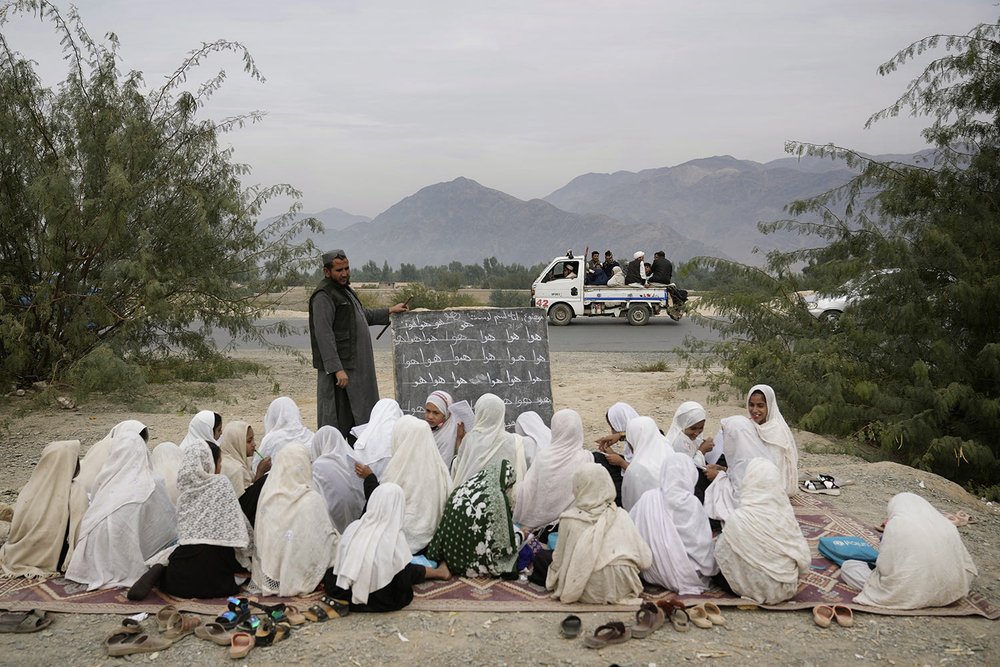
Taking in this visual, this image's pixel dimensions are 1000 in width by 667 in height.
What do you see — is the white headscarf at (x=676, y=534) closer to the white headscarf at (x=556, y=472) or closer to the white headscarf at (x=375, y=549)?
the white headscarf at (x=556, y=472)

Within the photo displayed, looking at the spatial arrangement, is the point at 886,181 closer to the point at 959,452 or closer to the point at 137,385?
the point at 959,452

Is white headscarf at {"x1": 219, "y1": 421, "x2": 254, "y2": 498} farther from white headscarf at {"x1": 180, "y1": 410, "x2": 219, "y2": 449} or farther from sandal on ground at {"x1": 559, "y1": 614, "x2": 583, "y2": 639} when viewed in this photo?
sandal on ground at {"x1": 559, "y1": 614, "x2": 583, "y2": 639}

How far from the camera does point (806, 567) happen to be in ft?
13.8

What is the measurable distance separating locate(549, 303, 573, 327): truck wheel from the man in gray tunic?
1294 cm

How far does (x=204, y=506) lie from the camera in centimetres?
421

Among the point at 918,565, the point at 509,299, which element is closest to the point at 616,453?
the point at 918,565

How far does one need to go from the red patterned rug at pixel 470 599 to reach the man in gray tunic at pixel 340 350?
80.8 inches

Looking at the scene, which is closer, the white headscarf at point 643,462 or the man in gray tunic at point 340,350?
the white headscarf at point 643,462

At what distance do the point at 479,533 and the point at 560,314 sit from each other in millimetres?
14764

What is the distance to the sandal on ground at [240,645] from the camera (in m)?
3.60

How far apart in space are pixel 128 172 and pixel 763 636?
8.37 m

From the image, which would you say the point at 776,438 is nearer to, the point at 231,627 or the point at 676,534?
the point at 676,534

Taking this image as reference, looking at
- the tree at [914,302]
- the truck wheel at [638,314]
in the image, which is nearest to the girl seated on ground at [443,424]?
the tree at [914,302]

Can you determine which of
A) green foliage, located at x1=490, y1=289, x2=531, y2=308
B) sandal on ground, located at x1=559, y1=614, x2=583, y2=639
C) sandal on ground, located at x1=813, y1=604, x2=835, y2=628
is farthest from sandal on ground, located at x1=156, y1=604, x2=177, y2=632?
green foliage, located at x1=490, y1=289, x2=531, y2=308
